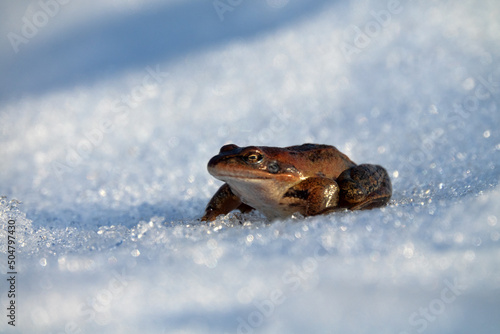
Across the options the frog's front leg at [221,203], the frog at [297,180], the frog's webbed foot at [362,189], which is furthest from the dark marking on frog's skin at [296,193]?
the frog's front leg at [221,203]

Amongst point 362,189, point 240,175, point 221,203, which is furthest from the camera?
point 221,203

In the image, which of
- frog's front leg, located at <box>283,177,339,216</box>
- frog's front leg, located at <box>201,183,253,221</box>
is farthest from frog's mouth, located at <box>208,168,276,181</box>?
frog's front leg, located at <box>201,183,253,221</box>

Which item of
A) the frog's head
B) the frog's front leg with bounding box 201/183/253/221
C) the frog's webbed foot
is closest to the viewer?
the frog's head

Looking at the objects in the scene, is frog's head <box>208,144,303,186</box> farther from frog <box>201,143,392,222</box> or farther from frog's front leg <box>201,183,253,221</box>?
frog's front leg <box>201,183,253,221</box>

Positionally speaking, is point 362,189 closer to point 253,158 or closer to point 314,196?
point 314,196

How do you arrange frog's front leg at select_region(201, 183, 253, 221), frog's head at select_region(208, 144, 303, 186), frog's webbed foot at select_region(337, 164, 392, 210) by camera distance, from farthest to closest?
frog's front leg at select_region(201, 183, 253, 221)
frog's webbed foot at select_region(337, 164, 392, 210)
frog's head at select_region(208, 144, 303, 186)

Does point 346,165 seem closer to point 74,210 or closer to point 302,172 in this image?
point 302,172

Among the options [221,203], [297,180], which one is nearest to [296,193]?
[297,180]
